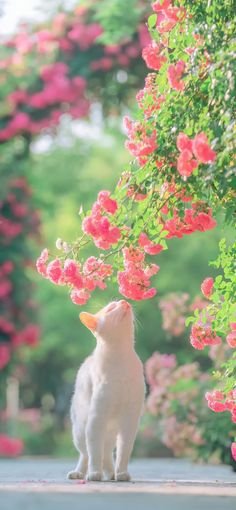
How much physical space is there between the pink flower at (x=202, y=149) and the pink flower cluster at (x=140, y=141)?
1.98ft

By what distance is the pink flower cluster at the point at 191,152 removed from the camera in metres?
6.35

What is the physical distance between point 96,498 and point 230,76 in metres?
2.25

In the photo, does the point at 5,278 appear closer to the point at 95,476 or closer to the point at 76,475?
the point at 76,475

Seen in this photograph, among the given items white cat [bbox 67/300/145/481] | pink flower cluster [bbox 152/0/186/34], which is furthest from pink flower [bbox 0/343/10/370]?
pink flower cluster [bbox 152/0/186/34]

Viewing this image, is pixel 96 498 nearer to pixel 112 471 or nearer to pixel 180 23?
pixel 112 471

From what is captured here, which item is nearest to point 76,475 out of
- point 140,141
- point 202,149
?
point 140,141

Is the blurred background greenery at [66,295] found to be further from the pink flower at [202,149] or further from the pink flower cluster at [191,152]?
the pink flower at [202,149]

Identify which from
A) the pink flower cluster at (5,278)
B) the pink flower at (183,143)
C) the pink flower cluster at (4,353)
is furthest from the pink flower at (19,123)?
the pink flower at (183,143)

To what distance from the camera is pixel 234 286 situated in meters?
7.38

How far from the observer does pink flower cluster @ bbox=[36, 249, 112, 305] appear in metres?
7.29


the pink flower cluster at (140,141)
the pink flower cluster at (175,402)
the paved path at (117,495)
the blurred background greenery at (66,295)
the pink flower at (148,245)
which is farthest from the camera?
the blurred background greenery at (66,295)

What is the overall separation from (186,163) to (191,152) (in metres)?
0.06

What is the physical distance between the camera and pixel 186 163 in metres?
6.56

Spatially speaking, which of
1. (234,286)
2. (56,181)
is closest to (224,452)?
(234,286)
